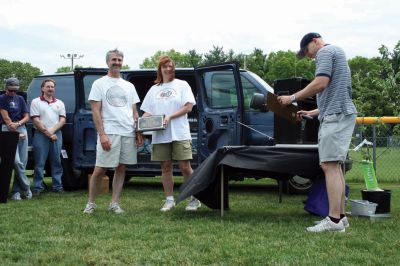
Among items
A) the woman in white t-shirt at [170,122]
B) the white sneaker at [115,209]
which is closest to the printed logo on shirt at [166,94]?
the woman in white t-shirt at [170,122]

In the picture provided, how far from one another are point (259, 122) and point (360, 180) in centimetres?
345

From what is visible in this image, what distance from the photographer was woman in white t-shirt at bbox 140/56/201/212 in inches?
229

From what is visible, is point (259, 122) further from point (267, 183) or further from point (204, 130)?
point (267, 183)

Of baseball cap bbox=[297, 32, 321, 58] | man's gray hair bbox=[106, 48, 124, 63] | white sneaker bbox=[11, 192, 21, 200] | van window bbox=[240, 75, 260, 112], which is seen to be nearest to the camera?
baseball cap bbox=[297, 32, 321, 58]

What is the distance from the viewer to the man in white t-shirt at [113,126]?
560 centimetres

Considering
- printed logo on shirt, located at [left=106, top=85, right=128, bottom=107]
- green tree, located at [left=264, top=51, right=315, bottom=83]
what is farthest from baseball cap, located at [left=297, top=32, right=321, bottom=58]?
green tree, located at [left=264, top=51, right=315, bottom=83]

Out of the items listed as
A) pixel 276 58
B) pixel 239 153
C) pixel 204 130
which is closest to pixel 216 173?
pixel 239 153

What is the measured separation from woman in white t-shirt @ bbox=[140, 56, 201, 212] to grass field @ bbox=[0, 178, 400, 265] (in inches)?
18.0

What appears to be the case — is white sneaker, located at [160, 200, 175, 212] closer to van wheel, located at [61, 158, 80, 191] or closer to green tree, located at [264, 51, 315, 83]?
van wheel, located at [61, 158, 80, 191]

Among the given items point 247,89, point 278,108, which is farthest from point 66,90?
point 278,108

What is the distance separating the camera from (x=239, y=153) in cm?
514

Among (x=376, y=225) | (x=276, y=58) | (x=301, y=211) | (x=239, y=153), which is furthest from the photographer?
(x=276, y=58)

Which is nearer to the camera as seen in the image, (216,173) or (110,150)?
(216,173)

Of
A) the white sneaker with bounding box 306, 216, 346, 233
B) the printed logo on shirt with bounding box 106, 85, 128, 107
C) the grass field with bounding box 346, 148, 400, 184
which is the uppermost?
the printed logo on shirt with bounding box 106, 85, 128, 107
